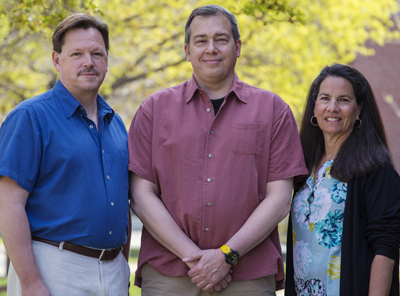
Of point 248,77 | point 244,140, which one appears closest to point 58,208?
point 244,140

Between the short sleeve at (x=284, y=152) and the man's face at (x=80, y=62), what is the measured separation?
3.97 feet

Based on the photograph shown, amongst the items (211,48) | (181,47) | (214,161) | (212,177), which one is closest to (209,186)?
(212,177)

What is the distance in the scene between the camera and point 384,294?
2807mm

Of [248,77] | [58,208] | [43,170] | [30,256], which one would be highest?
[248,77]

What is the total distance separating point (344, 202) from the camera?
117 inches

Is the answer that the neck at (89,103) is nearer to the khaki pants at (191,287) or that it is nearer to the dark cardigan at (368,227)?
the khaki pants at (191,287)

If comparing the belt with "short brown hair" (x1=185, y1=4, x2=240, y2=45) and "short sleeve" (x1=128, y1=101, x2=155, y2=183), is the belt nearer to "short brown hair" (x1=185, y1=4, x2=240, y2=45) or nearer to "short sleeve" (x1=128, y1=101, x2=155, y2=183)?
"short sleeve" (x1=128, y1=101, x2=155, y2=183)

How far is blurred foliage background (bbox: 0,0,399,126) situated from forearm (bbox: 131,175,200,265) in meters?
4.88

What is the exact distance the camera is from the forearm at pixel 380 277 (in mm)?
2801

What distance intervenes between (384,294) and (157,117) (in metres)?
1.79

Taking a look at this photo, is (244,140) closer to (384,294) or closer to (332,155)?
(332,155)

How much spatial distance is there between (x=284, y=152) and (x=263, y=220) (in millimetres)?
465

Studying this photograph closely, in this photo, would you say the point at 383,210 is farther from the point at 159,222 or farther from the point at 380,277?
the point at 159,222

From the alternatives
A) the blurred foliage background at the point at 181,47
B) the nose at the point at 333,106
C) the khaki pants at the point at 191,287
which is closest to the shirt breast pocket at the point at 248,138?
the nose at the point at 333,106
